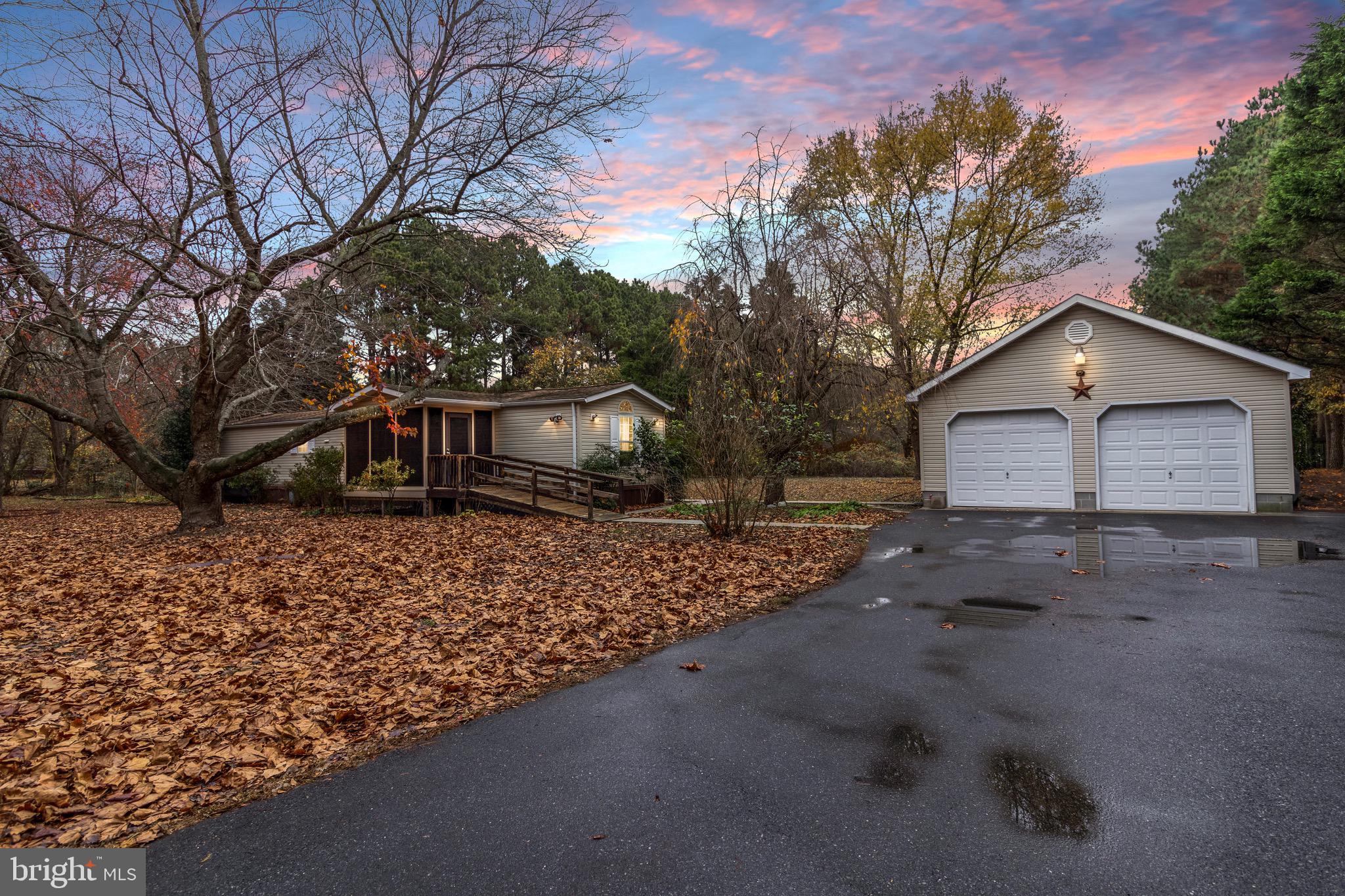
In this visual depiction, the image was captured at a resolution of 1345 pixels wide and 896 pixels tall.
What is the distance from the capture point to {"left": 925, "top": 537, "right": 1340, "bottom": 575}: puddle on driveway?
8211 millimetres

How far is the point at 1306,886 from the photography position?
2.21 meters

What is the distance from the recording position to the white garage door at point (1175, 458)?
1352 centimetres

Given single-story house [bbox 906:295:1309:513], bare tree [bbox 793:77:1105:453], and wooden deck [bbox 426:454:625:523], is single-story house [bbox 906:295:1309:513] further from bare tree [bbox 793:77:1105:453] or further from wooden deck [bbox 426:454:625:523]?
wooden deck [bbox 426:454:625:523]

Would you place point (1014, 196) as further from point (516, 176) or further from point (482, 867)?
point (482, 867)

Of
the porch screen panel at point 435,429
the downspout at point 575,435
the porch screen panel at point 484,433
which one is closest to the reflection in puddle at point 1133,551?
the downspout at point 575,435

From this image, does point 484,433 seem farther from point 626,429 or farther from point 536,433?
point 626,429

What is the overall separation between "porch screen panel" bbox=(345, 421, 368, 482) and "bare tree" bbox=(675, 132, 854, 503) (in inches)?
452

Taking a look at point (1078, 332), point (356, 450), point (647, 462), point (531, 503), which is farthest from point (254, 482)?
point (1078, 332)

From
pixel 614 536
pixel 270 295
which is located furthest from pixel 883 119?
pixel 270 295

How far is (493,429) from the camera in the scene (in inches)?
818

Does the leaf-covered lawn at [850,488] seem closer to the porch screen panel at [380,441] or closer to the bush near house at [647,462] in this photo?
the bush near house at [647,462]

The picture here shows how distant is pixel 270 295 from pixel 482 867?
34.4 ft

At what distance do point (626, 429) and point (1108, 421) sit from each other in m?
13.5

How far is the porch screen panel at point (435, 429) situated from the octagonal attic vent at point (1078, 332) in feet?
55.5
